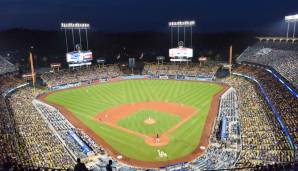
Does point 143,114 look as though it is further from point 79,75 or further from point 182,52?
point 182,52

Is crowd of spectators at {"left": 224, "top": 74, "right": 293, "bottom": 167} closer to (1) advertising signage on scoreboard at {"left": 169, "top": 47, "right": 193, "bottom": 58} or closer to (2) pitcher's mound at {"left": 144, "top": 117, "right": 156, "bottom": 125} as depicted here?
(2) pitcher's mound at {"left": 144, "top": 117, "right": 156, "bottom": 125}

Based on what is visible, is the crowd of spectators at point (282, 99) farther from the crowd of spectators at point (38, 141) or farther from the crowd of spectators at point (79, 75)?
the crowd of spectators at point (79, 75)

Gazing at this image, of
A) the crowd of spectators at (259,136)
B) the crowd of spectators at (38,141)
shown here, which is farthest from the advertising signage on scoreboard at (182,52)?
the crowd of spectators at (38,141)

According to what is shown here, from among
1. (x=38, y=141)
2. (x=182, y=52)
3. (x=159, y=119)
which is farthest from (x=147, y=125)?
(x=182, y=52)

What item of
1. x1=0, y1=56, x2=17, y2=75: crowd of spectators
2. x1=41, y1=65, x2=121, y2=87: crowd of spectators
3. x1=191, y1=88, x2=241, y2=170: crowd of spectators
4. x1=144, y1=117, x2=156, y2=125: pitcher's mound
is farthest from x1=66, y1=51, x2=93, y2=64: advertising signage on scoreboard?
x1=191, y1=88, x2=241, y2=170: crowd of spectators

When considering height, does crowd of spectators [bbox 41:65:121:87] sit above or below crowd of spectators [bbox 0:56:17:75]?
below

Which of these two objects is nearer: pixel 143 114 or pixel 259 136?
pixel 259 136

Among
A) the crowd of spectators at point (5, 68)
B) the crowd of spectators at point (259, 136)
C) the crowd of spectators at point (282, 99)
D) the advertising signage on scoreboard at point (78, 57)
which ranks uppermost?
the advertising signage on scoreboard at point (78, 57)
